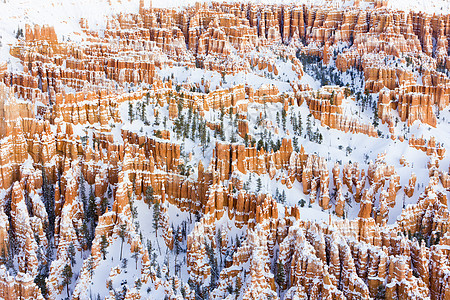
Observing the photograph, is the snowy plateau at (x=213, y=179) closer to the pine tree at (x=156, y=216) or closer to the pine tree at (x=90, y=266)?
the pine tree at (x=90, y=266)

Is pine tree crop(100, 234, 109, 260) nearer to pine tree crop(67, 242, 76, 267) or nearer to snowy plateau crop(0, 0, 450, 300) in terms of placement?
snowy plateau crop(0, 0, 450, 300)

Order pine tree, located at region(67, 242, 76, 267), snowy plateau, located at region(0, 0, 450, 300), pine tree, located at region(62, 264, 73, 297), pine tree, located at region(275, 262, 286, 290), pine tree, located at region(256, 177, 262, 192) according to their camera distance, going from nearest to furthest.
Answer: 1. pine tree, located at region(275, 262, 286, 290)
2. snowy plateau, located at region(0, 0, 450, 300)
3. pine tree, located at region(62, 264, 73, 297)
4. pine tree, located at region(67, 242, 76, 267)
5. pine tree, located at region(256, 177, 262, 192)

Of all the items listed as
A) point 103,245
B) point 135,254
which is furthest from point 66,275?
point 135,254

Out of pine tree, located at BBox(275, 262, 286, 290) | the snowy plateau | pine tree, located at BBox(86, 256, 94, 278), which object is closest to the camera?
pine tree, located at BBox(275, 262, 286, 290)

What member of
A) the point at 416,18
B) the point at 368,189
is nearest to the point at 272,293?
the point at 368,189

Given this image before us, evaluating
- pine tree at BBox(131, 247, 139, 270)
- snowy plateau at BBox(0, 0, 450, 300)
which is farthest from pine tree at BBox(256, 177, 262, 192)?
pine tree at BBox(131, 247, 139, 270)

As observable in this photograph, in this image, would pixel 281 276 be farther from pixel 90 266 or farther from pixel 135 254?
pixel 90 266

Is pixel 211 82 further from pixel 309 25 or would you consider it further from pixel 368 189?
pixel 309 25

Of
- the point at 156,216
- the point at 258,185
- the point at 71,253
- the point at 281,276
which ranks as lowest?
the point at 281,276
